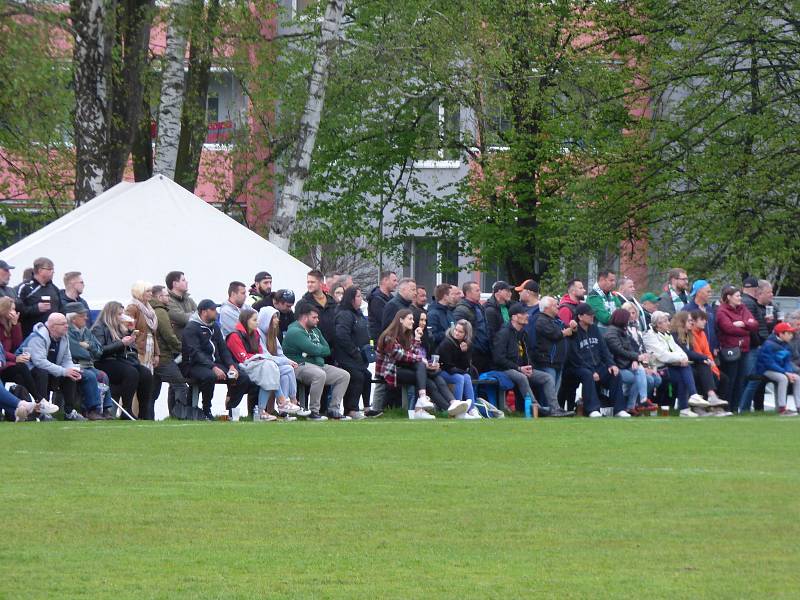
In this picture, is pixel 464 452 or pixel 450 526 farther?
pixel 464 452

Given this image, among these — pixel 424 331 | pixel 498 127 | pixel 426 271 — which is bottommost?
pixel 424 331

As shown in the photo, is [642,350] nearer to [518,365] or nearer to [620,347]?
[620,347]

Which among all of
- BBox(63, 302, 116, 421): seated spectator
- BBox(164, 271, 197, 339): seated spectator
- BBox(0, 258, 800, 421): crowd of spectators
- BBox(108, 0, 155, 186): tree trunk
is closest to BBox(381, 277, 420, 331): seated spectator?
BBox(0, 258, 800, 421): crowd of spectators

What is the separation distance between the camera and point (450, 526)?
1003 centimetres

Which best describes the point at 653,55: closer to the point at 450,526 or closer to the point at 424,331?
the point at 424,331

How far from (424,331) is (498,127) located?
20.3 metres

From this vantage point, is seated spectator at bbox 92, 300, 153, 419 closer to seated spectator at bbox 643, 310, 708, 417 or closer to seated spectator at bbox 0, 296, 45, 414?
seated spectator at bbox 0, 296, 45, 414

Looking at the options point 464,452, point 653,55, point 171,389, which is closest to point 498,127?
point 653,55

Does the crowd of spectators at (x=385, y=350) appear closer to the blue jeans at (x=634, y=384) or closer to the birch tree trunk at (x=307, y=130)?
the blue jeans at (x=634, y=384)

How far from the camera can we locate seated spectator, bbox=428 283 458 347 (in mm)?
21906

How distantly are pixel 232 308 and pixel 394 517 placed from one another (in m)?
10.5

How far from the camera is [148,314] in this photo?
19891 millimetres

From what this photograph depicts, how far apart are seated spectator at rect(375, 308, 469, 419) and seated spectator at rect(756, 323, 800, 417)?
16.0ft

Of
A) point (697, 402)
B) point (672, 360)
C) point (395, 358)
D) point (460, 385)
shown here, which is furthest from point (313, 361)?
point (697, 402)
